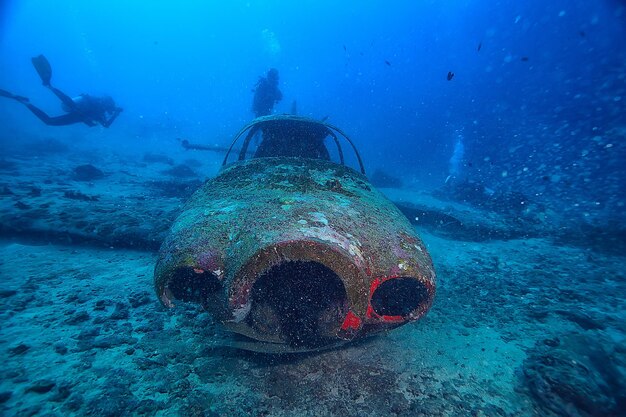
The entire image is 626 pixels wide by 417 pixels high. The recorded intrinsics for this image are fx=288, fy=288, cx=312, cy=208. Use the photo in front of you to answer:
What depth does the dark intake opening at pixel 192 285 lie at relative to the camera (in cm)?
211

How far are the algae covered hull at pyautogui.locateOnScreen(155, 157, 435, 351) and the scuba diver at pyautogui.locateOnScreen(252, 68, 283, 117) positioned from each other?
13.4m

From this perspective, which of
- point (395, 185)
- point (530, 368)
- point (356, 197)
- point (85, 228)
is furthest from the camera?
point (395, 185)

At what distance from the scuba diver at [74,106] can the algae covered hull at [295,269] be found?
37.5 ft

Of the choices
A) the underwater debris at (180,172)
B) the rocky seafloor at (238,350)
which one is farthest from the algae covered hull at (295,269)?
the underwater debris at (180,172)

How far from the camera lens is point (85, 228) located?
4.28 meters

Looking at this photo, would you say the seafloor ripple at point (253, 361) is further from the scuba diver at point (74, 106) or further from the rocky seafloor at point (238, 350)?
the scuba diver at point (74, 106)

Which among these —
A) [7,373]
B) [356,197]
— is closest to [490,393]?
[356,197]

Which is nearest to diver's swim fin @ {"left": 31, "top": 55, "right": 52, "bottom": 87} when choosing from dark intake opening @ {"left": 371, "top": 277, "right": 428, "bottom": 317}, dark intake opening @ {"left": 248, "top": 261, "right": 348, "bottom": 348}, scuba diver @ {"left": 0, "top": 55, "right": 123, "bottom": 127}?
scuba diver @ {"left": 0, "top": 55, "right": 123, "bottom": 127}

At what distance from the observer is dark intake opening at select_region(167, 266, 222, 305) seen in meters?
2.11

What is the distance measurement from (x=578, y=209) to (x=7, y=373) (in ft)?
50.1

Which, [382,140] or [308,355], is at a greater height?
[382,140]

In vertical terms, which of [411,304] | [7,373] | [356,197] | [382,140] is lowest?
[7,373]

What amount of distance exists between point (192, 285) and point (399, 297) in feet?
5.43

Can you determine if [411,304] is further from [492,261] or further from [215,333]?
[492,261]
